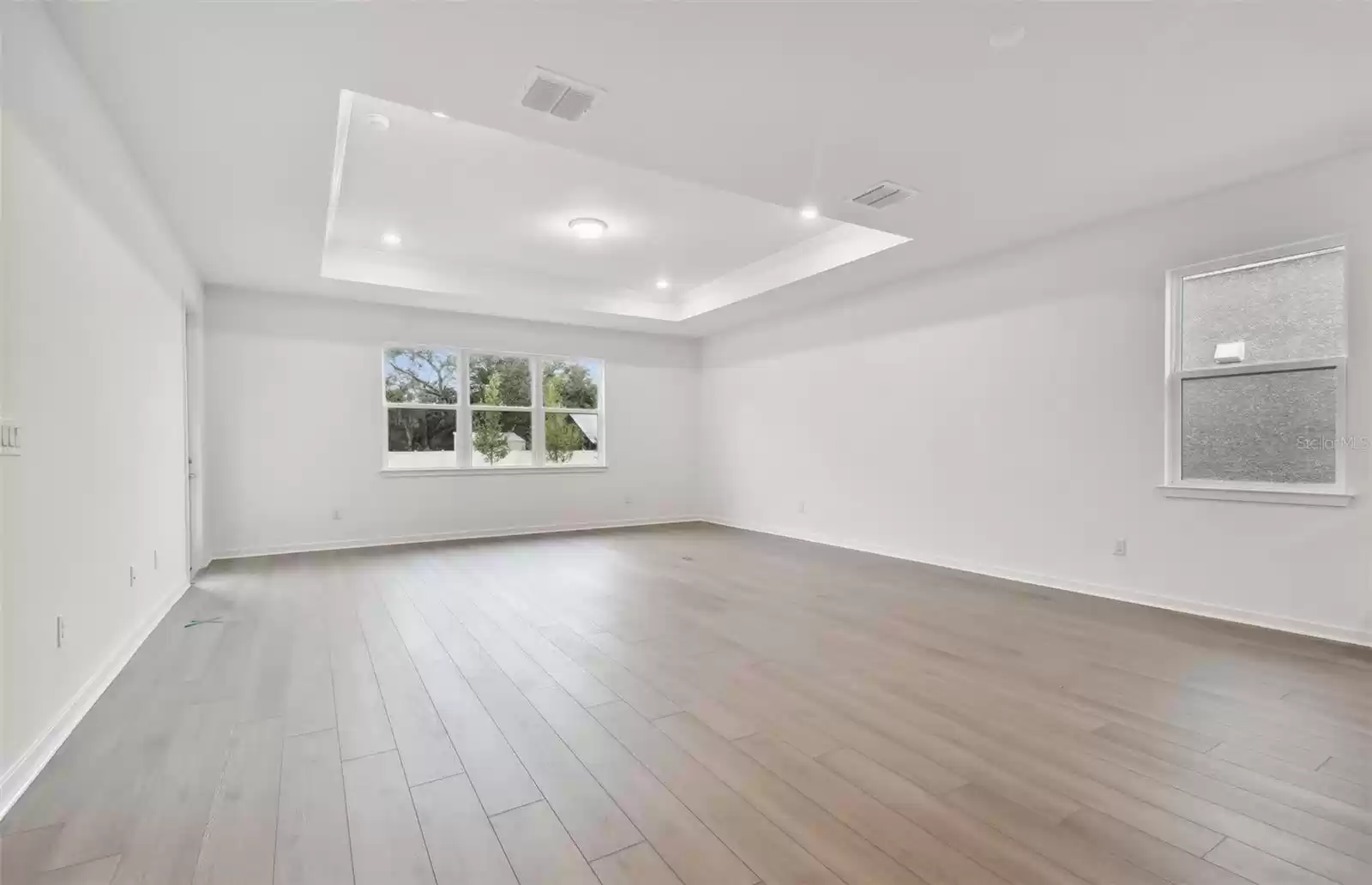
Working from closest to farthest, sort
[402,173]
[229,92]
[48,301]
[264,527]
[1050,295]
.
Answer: [48,301] < [229,92] < [402,173] < [1050,295] < [264,527]

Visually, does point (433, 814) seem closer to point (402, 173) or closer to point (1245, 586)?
point (402, 173)

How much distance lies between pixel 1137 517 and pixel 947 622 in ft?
5.34

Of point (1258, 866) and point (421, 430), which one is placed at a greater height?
point (421, 430)

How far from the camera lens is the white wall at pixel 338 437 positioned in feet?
19.5

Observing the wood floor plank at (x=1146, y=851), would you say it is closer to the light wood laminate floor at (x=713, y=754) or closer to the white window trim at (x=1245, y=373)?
the light wood laminate floor at (x=713, y=754)

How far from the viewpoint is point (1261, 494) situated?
368cm

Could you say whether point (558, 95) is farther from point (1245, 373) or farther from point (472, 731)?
point (1245, 373)

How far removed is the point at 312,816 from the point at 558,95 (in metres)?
2.75

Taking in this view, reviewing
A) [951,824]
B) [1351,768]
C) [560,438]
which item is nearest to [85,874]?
[951,824]

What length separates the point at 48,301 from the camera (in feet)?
7.40

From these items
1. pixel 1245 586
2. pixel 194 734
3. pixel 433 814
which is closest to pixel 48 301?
pixel 194 734

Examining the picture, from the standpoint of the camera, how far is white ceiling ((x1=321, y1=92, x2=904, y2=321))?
3.76 metres

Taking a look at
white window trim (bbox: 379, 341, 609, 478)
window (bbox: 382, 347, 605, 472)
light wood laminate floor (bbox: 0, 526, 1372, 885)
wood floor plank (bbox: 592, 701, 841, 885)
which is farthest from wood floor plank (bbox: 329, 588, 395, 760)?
window (bbox: 382, 347, 605, 472)

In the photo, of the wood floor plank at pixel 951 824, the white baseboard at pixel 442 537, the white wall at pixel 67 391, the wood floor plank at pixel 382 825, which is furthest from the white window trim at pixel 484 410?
the wood floor plank at pixel 951 824
